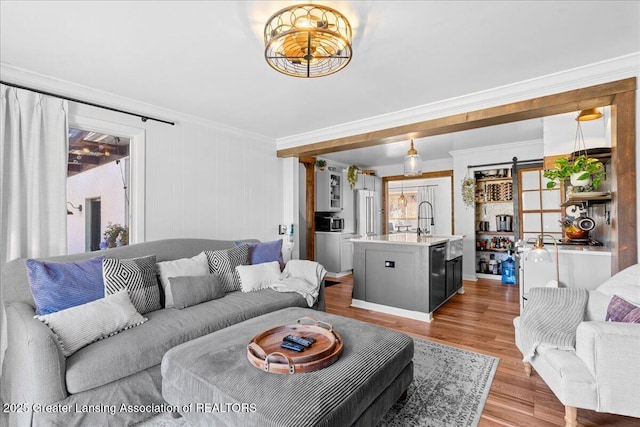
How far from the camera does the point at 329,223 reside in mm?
6434

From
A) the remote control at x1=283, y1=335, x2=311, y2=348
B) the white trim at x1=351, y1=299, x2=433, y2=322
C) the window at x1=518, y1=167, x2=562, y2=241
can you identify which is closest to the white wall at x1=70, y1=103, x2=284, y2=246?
the white trim at x1=351, y1=299, x2=433, y2=322

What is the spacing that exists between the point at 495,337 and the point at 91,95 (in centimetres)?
469

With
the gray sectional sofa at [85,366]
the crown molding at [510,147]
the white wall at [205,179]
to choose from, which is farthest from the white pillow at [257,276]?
the crown molding at [510,147]

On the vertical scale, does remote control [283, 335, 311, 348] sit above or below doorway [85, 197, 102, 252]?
below

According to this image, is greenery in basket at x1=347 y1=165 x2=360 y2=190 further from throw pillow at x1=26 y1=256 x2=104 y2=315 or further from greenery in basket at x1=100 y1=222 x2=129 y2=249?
throw pillow at x1=26 y1=256 x2=104 y2=315

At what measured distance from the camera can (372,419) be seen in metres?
1.62

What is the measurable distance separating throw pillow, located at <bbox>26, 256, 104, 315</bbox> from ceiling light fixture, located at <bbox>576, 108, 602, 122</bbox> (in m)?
4.77

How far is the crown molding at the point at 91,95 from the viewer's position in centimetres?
258

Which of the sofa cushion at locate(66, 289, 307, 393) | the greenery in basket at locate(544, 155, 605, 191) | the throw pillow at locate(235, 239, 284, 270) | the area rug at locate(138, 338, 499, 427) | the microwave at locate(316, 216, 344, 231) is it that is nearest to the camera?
the sofa cushion at locate(66, 289, 307, 393)

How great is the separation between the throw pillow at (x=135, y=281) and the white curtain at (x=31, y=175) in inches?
28.1

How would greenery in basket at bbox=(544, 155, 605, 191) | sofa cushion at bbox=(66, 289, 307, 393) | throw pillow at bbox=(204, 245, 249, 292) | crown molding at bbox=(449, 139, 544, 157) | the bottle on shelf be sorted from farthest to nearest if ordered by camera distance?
the bottle on shelf
crown molding at bbox=(449, 139, 544, 157)
throw pillow at bbox=(204, 245, 249, 292)
greenery in basket at bbox=(544, 155, 605, 191)
sofa cushion at bbox=(66, 289, 307, 393)

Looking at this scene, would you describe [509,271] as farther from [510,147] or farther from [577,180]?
[577,180]

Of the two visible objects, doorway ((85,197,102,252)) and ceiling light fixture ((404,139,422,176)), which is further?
ceiling light fixture ((404,139,422,176))

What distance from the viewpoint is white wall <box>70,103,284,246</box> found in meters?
3.49
